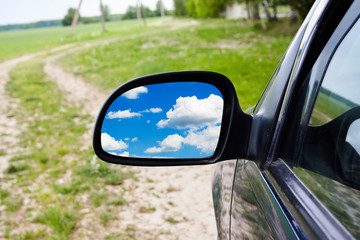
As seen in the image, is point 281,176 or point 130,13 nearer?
point 281,176

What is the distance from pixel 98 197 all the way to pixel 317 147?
347cm

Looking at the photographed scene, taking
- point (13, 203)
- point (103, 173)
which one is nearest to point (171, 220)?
point (103, 173)

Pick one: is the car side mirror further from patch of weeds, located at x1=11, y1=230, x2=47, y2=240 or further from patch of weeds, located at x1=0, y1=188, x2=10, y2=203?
patch of weeds, located at x1=0, y1=188, x2=10, y2=203

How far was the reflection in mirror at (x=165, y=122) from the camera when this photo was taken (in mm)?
1292

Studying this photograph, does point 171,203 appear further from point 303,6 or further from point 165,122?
point 303,6

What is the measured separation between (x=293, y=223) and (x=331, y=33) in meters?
0.55

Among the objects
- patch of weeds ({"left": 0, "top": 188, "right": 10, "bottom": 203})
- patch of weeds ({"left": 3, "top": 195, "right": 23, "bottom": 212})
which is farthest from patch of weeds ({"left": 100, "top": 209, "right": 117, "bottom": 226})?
patch of weeds ({"left": 0, "top": 188, "right": 10, "bottom": 203})

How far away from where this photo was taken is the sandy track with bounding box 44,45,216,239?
3.46 meters

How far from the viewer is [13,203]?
13.0 feet

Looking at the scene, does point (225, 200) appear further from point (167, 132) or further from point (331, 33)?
point (331, 33)

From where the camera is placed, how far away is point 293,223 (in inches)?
35.0

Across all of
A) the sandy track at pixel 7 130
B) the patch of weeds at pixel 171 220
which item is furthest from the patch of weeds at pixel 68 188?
the patch of weeds at pixel 171 220

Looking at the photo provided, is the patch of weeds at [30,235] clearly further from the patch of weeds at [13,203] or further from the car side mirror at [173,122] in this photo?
the car side mirror at [173,122]

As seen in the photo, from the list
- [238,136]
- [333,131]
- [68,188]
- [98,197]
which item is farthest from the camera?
[68,188]
